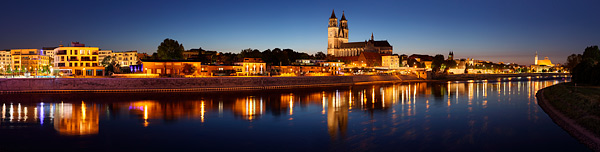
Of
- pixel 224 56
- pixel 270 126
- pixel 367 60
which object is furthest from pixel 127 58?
pixel 270 126

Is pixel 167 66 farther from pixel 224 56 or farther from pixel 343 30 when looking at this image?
pixel 343 30

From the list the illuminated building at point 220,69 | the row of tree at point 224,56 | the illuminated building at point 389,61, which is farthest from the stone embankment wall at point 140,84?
the illuminated building at point 389,61

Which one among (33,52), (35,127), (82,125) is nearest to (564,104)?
(82,125)

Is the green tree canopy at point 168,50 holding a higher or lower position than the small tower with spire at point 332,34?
lower

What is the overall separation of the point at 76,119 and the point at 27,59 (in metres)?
115

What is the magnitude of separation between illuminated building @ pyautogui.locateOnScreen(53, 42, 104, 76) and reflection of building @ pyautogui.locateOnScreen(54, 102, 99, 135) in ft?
123

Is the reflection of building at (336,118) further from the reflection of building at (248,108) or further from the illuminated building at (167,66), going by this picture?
the illuminated building at (167,66)

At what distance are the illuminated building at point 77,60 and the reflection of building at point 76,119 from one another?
3748cm

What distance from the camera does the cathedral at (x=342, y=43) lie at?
7210 inches

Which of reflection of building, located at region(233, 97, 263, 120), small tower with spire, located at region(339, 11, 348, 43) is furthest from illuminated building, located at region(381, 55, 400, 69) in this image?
reflection of building, located at region(233, 97, 263, 120)

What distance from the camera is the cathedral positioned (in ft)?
601

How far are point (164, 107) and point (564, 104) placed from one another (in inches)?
1422

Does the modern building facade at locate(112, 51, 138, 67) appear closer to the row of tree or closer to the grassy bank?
the row of tree

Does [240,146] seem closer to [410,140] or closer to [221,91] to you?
[410,140]
